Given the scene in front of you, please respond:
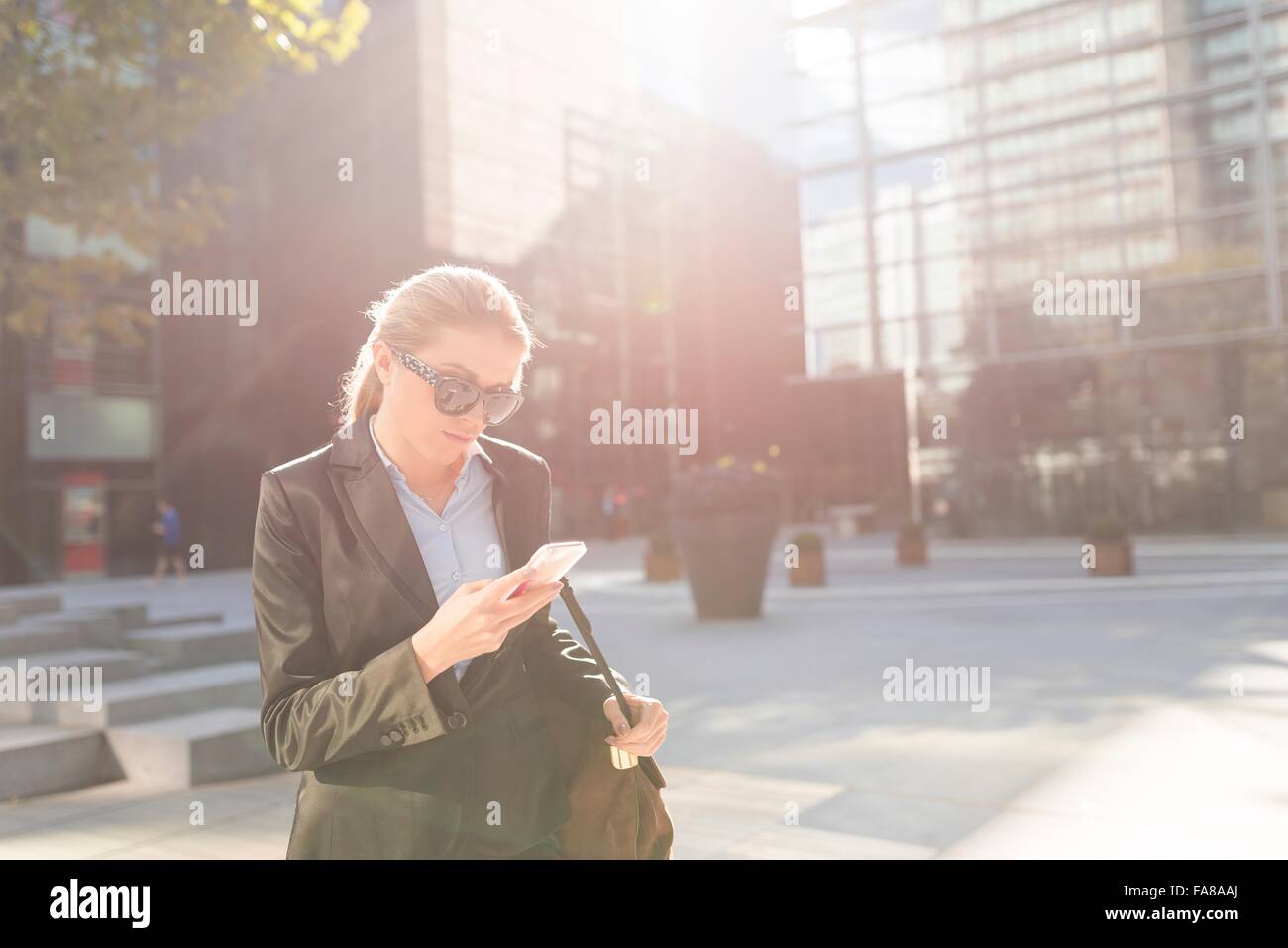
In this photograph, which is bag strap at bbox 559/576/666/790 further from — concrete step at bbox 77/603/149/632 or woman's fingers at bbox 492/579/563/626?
concrete step at bbox 77/603/149/632

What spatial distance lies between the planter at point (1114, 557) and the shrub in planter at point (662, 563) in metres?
→ 6.68

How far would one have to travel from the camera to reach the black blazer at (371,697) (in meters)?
1.71

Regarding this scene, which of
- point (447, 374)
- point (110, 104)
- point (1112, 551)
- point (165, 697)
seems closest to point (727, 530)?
point (165, 697)

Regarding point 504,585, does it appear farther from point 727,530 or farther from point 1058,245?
point 1058,245

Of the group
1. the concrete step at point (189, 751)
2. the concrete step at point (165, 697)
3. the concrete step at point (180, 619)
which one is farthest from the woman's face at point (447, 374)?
the concrete step at point (180, 619)

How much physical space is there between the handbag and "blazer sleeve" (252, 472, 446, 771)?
15.0 inches

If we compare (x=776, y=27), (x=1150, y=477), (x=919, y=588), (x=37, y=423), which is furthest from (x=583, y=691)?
(x=776, y=27)

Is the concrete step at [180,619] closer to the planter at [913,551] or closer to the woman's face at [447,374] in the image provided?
the woman's face at [447,374]

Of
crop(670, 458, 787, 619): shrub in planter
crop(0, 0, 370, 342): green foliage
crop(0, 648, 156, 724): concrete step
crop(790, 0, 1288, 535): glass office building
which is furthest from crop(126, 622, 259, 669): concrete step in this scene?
crop(790, 0, 1288, 535): glass office building

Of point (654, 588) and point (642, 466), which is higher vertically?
point (642, 466)

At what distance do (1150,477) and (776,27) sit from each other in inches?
628

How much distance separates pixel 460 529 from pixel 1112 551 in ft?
53.0

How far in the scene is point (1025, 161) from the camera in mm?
26781
